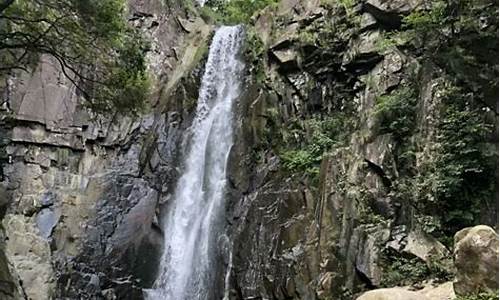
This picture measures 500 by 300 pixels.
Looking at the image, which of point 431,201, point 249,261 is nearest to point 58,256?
point 249,261

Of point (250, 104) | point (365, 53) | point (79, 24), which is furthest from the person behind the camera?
point (250, 104)

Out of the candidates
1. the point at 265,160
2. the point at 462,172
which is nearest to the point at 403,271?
the point at 462,172

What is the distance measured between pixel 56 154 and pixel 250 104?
6.82 m

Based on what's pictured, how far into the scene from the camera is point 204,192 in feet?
53.4

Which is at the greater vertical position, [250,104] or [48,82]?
[48,82]

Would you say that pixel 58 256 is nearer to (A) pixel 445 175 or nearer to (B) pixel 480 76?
(A) pixel 445 175

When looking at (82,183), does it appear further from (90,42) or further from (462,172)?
(462,172)

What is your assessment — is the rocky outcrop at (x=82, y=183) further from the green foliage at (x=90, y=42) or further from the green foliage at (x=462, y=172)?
the green foliage at (x=462, y=172)

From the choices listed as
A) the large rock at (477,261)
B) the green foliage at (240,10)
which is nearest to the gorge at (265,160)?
the large rock at (477,261)

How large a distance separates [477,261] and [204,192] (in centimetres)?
1054

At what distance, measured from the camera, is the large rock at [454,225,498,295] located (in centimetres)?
666

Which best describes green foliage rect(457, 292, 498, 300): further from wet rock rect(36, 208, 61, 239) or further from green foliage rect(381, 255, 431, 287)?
wet rock rect(36, 208, 61, 239)

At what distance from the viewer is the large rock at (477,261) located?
6.66 meters

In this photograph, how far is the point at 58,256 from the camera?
1487 cm
